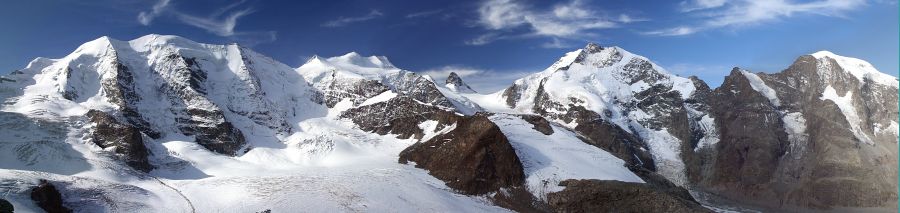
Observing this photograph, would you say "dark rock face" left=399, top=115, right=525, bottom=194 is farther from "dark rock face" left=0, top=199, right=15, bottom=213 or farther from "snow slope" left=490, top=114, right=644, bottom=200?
"dark rock face" left=0, top=199, right=15, bottom=213

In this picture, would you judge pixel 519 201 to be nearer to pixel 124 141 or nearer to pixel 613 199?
pixel 613 199

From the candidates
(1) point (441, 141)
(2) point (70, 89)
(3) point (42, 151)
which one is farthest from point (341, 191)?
(2) point (70, 89)

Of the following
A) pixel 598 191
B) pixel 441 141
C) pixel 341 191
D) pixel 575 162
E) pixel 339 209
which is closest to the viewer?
pixel 339 209

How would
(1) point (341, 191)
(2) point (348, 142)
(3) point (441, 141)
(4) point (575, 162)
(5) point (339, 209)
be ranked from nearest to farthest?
1. (5) point (339, 209)
2. (1) point (341, 191)
3. (4) point (575, 162)
4. (3) point (441, 141)
5. (2) point (348, 142)

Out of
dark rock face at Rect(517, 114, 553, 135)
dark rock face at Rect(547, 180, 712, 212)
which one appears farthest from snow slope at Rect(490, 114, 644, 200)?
dark rock face at Rect(547, 180, 712, 212)

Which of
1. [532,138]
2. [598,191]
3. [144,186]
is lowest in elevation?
[144,186]

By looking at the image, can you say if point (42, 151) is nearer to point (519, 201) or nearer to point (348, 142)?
point (348, 142)
